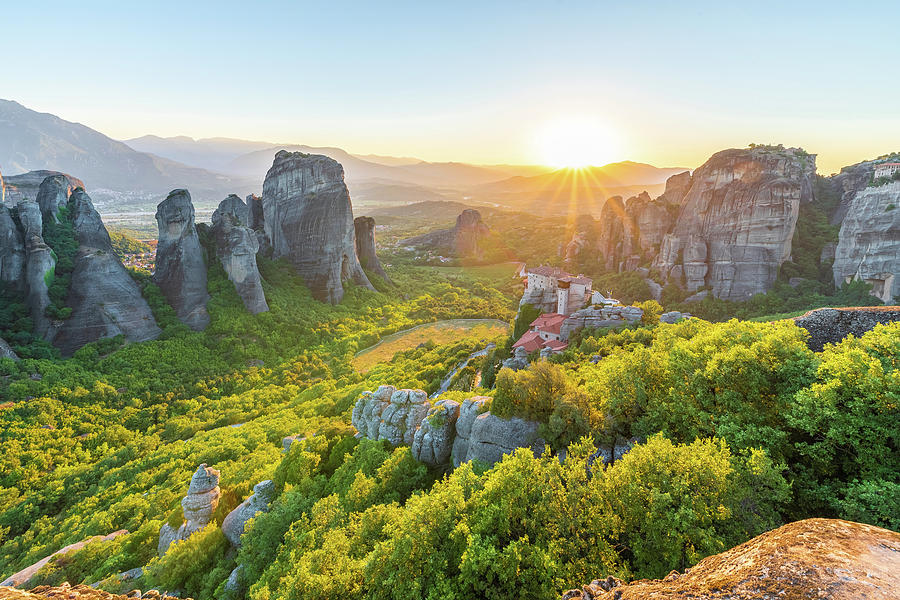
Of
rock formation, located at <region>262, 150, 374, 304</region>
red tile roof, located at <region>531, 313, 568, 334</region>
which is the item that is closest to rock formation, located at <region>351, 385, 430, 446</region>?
red tile roof, located at <region>531, 313, 568, 334</region>

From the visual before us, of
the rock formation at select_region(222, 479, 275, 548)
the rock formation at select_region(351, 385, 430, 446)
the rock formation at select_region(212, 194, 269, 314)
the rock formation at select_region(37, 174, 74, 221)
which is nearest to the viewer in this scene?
the rock formation at select_region(222, 479, 275, 548)

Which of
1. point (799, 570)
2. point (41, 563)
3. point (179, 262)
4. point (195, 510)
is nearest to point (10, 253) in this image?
point (179, 262)

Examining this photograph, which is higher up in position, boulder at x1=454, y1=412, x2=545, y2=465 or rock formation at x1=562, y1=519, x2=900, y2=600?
rock formation at x1=562, y1=519, x2=900, y2=600

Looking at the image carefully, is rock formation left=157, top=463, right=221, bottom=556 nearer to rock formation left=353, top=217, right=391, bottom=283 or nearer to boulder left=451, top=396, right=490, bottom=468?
boulder left=451, top=396, right=490, bottom=468

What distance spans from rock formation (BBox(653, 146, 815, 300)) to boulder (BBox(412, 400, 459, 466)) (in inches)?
2498

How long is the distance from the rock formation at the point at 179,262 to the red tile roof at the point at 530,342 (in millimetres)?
41326

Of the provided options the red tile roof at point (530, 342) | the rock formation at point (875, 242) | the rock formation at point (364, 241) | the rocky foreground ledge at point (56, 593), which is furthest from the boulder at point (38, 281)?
the rock formation at point (875, 242)

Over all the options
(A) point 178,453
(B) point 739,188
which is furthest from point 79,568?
(B) point 739,188

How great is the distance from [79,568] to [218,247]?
43.6 metres

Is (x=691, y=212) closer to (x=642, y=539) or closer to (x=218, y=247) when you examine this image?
(x=642, y=539)

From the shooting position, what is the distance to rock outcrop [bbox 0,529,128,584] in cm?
1784

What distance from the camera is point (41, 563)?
787 inches

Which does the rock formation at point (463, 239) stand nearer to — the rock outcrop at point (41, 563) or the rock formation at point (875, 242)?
the rock formation at point (875, 242)

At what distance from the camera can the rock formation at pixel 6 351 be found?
33312 millimetres
